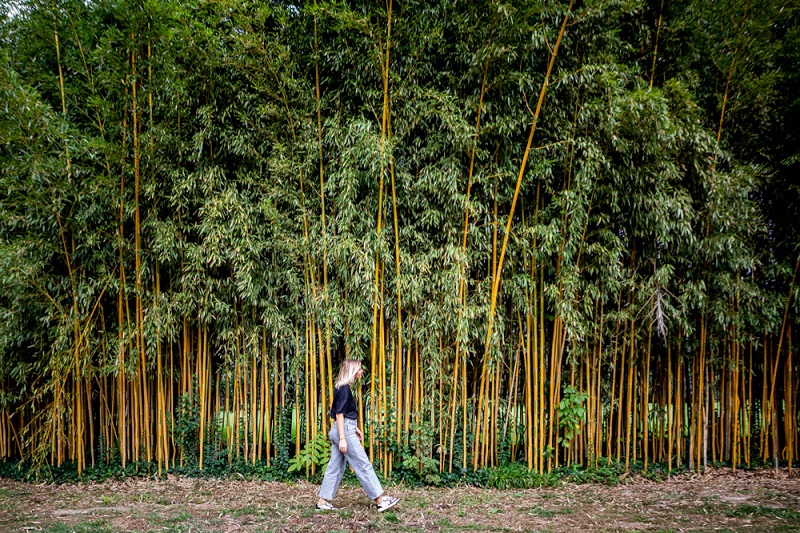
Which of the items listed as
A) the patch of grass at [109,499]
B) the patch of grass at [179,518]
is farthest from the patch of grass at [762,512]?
the patch of grass at [109,499]

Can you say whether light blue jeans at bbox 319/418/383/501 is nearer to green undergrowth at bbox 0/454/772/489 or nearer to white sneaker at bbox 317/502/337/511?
white sneaker at bbox 317/502/337/511

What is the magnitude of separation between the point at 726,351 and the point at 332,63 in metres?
4.67

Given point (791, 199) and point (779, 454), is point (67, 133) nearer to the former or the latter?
point (791, 199)

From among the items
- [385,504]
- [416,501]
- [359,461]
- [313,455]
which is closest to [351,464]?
[359,461]

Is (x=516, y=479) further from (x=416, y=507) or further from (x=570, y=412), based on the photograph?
(x=416, y=507)

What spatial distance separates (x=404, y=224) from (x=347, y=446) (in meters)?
1.98

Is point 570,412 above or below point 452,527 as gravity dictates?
above

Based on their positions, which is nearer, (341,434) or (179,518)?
(341,434)

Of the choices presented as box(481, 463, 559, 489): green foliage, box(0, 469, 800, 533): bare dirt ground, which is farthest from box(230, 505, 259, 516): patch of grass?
box(481, 463, 559, 489): green foliage

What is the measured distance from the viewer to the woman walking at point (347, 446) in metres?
3.17

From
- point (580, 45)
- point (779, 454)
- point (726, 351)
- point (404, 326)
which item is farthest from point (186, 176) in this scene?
point (779, 454)

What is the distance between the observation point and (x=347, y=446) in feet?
10.4

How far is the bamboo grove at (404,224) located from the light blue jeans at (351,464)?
2.60ft

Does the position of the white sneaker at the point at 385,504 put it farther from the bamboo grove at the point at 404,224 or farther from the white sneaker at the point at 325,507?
the bamboo grove at the point at 404,224
